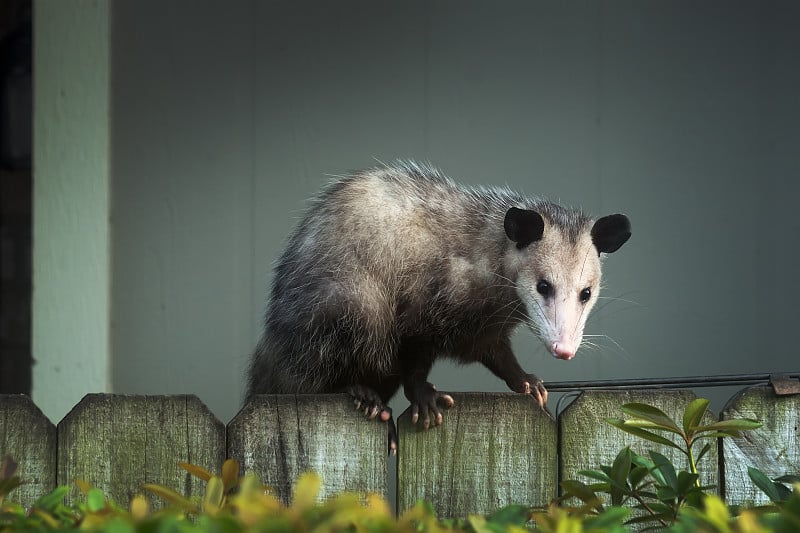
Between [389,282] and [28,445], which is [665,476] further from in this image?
[28,445]

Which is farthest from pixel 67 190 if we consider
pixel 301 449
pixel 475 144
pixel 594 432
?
pixel 594 432

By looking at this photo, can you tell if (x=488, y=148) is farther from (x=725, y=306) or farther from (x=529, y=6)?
(x=725, y=306)

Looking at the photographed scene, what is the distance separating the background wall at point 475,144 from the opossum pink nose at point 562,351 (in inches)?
38.6

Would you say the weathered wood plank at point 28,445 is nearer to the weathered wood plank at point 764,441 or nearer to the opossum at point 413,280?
the opossum at point 413,280

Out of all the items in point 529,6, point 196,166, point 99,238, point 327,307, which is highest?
point 529,6

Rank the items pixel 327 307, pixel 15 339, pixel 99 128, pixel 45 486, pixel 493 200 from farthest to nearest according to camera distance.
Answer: pixel 15 339, pixel 99 128, pixel 493 200, pixel 327 307, pixel 45 486

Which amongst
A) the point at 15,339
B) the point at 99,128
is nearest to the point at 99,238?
the point at 99,128

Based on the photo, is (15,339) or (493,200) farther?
(15,339)

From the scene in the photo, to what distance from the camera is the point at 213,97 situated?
2.65 meters

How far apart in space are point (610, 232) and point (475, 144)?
864 mm

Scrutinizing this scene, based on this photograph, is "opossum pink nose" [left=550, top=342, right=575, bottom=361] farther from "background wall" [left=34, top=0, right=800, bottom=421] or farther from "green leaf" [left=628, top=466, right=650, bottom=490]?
"background wall" [left=34, top=0, right=800, bottom=421]

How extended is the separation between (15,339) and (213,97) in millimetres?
2205

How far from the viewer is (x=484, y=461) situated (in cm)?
146

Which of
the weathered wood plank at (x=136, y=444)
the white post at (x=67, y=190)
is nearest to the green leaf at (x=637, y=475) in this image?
the weathered wood plank at (x=136, y=444)
